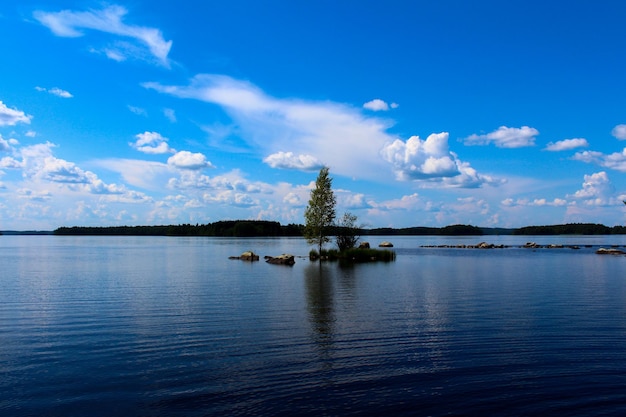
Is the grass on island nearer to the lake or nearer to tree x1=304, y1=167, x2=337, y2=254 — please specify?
tree x1=304, y1=167, x2=337, y2=254

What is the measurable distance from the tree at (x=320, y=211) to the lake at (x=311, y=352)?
1640 inches

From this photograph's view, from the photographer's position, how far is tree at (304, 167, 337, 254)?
7944 cm

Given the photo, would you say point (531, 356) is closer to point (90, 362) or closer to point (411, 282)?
point (90, 362)

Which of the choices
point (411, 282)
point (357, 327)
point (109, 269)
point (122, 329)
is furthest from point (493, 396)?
point (109, 269)

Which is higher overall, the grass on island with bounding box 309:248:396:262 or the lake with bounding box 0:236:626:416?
the grass on island with bounding box 309:248:396:262

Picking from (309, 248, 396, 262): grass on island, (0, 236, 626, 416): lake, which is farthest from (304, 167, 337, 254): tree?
(0, 236, 626, 416): lake

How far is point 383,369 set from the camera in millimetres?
16375

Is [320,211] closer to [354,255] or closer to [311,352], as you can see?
[354,255]

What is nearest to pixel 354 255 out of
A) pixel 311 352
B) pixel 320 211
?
pixel 320 211

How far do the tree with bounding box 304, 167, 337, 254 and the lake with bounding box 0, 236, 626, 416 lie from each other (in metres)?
41.6

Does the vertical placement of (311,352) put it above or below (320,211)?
below

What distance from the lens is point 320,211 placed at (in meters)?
79.6

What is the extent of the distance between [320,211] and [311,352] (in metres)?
61.4

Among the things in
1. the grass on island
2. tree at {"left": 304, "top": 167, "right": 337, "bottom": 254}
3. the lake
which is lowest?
the lake
